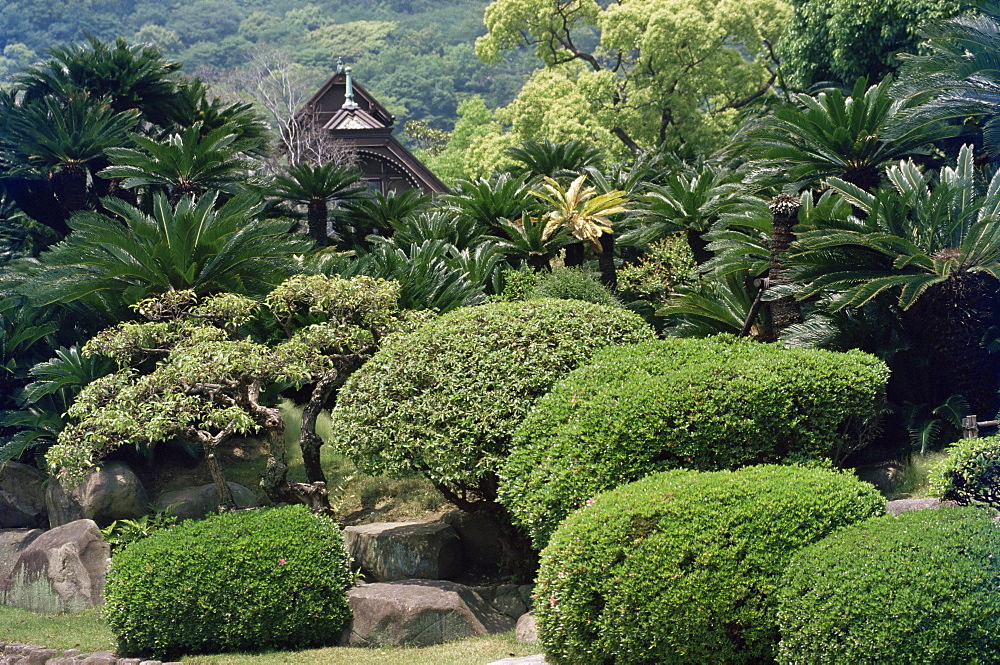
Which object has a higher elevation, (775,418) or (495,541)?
(775,418)

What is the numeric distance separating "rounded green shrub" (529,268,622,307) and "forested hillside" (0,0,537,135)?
198ft

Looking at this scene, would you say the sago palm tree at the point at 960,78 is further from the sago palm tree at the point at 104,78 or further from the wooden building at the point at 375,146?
the wooden building at the point at 375,146

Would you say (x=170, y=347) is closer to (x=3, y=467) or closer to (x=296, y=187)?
(x=3, y=467)

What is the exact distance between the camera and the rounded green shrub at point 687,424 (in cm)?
889

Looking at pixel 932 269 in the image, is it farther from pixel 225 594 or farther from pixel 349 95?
pixel 349 95

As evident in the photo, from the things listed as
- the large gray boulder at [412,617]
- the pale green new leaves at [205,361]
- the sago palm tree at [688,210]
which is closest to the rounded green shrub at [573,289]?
the sago palm tree at [688,210]

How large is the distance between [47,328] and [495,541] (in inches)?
314

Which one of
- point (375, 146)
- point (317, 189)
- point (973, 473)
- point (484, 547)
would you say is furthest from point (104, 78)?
point (375, 146)

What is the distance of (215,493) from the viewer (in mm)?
13562

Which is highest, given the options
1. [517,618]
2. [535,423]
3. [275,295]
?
[275,295]

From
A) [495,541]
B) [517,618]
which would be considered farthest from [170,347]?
[517,618]

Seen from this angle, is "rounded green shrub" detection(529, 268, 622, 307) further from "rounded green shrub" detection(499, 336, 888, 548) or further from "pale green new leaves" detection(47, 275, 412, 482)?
"rounded green shrub" detection(499, 336, 888, 548)

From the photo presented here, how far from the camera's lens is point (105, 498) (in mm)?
13406

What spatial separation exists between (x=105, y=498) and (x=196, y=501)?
123 cm
